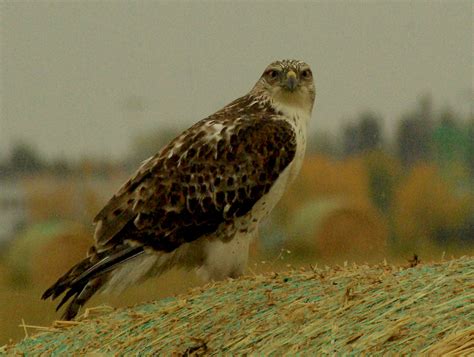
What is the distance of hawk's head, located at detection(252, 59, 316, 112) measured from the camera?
438 cm

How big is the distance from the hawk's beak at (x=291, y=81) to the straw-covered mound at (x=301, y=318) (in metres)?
0.89

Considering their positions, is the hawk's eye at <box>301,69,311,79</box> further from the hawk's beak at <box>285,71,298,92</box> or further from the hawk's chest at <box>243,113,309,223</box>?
the hawk's chest at <box>243,113,309,223</box>

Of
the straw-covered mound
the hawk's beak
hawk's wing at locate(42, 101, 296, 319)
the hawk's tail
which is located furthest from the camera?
the hawk's beak

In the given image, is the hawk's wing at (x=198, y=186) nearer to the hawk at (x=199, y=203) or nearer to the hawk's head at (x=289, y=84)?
the hawk at (x=199, y=203)

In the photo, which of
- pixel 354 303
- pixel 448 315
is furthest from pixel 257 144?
pixel 448 315

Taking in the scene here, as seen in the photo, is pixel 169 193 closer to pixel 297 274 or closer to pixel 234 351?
pixel 297 274

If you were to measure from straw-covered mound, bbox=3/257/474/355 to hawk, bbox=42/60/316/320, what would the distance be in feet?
0.76

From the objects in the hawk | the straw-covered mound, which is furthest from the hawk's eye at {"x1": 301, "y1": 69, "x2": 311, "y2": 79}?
the straw-covered mound

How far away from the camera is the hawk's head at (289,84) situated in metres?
4.38

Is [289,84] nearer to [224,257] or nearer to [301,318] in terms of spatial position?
[224,257]

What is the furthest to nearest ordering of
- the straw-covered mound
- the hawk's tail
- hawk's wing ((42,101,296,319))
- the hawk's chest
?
1. the hawk's chest
2. hawk's wing ((42,101,296,319))
3. the hawk's tail
4. the straw-covered mound

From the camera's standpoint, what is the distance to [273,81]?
14.5 ft

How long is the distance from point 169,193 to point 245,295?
67cm

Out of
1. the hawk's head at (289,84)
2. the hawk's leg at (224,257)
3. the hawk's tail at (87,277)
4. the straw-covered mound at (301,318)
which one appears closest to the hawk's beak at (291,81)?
the hawk's head at (289,84)
